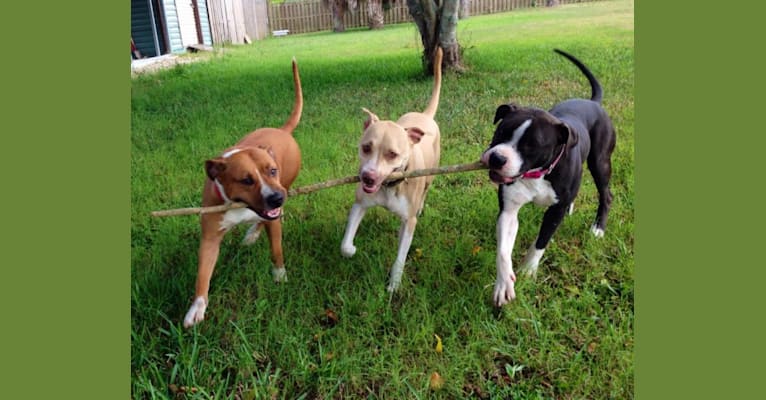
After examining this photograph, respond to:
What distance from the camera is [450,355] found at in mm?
2645

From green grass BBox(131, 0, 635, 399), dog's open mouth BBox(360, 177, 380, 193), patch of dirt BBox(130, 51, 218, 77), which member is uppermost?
patch of dirt BBox(130, 51, 218, 77)

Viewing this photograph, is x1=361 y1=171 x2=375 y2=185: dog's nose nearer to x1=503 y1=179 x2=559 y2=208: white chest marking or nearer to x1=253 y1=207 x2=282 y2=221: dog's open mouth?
x1=253 y1=207 x2=282 y2=221: dog's open mouth

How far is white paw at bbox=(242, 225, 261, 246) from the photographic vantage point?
3719mm

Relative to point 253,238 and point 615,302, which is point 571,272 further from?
point 253,238

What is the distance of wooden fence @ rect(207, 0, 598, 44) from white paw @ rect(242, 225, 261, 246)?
25.5 ft

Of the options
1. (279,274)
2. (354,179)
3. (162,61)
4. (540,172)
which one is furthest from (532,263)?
(162,61)

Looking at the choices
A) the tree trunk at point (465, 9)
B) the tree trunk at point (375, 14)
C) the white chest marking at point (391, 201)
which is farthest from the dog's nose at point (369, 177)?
the tree trunk at point (465, 9)

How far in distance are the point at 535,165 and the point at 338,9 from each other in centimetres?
970

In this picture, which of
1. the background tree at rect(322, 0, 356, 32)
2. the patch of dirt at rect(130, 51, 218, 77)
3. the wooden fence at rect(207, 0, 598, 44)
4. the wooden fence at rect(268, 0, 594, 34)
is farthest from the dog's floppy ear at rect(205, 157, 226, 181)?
the background tree at rect(322, 0, 356, 32)

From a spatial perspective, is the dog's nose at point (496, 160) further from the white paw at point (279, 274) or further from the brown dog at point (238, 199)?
the white paw at point (279, 274)

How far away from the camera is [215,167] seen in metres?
2.91

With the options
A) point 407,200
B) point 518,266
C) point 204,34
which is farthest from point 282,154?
point 204,34

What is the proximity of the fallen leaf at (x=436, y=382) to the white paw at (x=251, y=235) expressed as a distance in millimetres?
1862

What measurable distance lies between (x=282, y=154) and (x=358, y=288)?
4.04 feet
